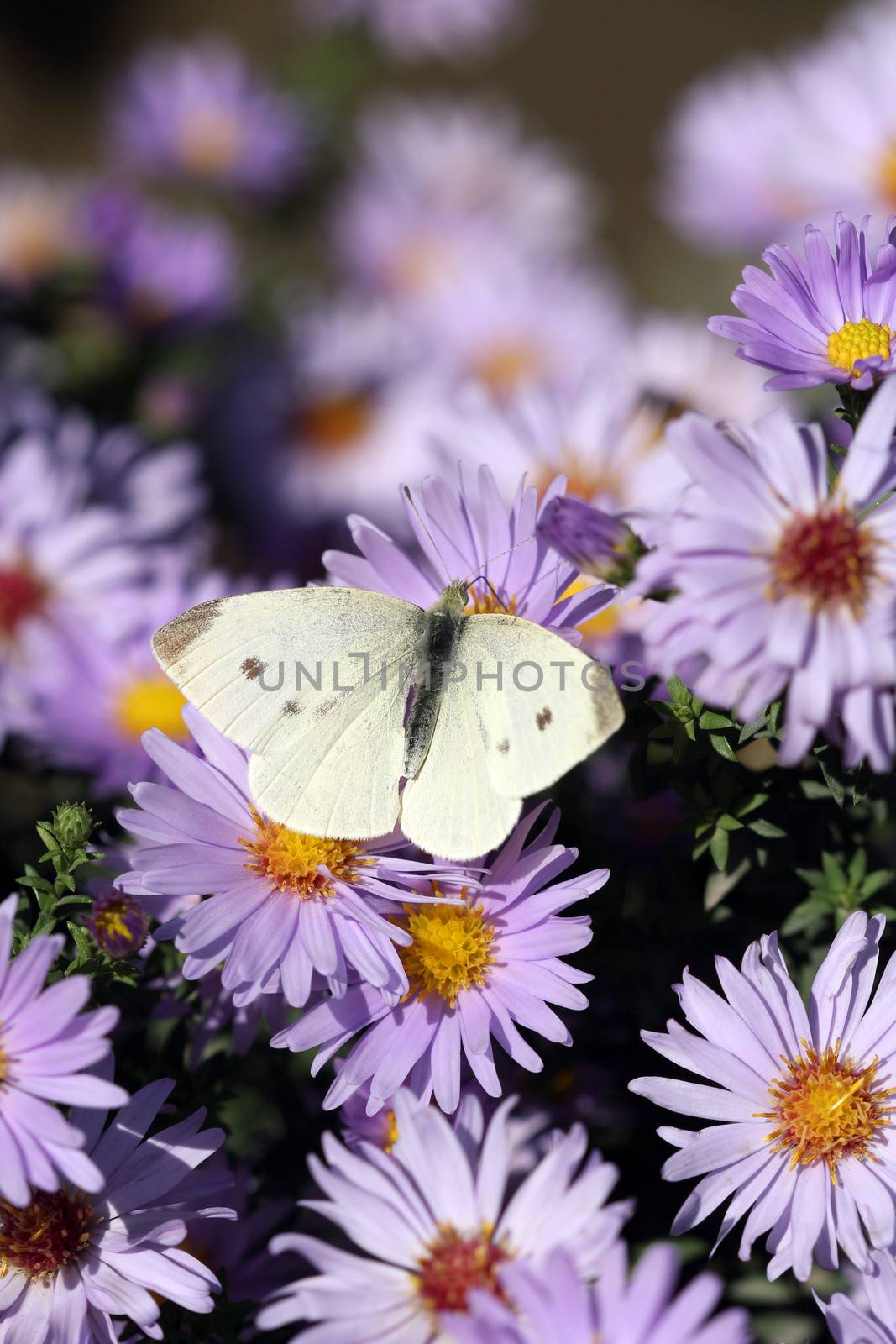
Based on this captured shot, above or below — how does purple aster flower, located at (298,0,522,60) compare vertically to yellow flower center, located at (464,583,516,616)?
above

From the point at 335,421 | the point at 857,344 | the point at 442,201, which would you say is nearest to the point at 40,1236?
the point at 857,344

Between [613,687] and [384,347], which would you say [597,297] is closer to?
[384,347]

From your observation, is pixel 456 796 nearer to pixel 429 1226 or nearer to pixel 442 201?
pixel 429 1226

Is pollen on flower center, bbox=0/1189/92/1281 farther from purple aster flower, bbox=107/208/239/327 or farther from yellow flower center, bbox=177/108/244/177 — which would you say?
yellow flower center, bbox=177/108/244/177

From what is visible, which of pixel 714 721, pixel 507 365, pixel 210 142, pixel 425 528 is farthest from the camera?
pixel 210 142

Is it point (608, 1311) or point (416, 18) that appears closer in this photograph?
point (608, 1311)

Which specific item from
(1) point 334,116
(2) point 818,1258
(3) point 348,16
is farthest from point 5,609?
(3) point 348,16

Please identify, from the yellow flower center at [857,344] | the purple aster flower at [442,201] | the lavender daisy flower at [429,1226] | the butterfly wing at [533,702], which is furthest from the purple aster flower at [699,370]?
the lavender daisy flower at [429,1226]

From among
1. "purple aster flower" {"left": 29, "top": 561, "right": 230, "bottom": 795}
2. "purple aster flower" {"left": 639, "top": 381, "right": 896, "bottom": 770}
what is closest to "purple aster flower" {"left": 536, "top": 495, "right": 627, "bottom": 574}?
"purple aster flower" {"left": 639, "top": 381, "right": 896, "bottom": 770}
